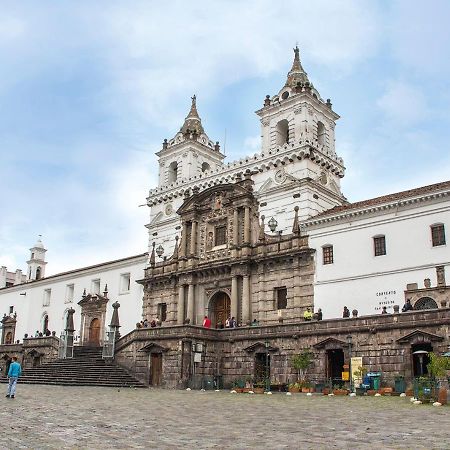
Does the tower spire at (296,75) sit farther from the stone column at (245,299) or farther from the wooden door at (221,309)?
the wooden door at (221,309)

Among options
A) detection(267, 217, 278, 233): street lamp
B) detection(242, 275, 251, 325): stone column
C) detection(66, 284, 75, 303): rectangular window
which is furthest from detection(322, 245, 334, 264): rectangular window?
detection(66, 284, 75, 303): rectangular window

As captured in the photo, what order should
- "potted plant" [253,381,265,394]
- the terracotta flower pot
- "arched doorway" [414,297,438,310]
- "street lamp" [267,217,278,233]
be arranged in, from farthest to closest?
"street lamp" [267,217,278,233] < "arched doorway" [414,297,438,310] < "potted plant" [253,381,265,394] < the terracotta flower pot

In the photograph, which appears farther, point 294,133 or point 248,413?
point 294,133

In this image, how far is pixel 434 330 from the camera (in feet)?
85.9

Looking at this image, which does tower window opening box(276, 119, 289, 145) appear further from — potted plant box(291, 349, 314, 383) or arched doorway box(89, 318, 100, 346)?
arched doorway box(89, 318, 100, 346)

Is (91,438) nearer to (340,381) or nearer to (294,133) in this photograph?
(340,381)

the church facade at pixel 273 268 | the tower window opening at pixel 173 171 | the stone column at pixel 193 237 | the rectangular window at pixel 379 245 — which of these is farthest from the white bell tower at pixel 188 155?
the rectangular window at pixel 379 245

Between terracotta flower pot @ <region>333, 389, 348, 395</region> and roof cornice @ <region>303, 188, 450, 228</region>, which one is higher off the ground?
roof cornice @ <region>303, 188, 450, 228</region>

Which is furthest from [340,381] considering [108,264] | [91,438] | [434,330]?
[108,264]

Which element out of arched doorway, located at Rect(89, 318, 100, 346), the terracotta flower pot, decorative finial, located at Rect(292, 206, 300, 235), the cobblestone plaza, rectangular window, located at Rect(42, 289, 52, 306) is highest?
decorative finial, located at Rect(292, 206, 300, 235)

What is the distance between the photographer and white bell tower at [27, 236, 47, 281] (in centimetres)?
7425

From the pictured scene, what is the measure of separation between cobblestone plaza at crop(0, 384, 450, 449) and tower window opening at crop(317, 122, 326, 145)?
87.6 ft

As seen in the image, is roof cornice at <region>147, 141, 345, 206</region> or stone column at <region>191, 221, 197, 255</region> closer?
roof cornice at <region>147, 141, 345, 206</region>

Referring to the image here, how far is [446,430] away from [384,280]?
2121cm
